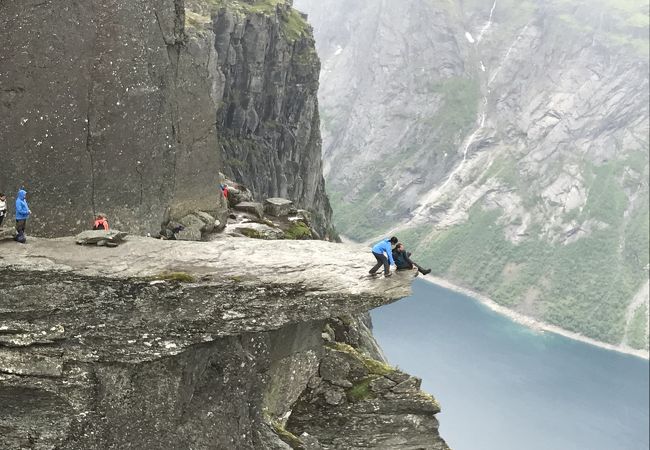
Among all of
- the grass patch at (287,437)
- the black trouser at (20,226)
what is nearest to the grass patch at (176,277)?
the black trouser at (20,226)

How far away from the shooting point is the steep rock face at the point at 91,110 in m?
22.1

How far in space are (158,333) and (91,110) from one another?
9242 millimetres

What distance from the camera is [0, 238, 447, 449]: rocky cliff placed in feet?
61.6

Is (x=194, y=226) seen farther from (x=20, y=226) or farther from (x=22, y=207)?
(x=20, y=226)

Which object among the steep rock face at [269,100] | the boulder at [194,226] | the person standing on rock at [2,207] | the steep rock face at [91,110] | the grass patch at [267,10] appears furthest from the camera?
the steep rock face at [269,100]

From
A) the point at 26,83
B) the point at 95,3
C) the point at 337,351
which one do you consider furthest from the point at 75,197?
the point at 337,351

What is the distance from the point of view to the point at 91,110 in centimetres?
2380

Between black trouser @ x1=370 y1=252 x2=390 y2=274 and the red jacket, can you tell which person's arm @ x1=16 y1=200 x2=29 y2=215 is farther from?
black trouser @ x1=370 y1=252 x2=390 y2=274

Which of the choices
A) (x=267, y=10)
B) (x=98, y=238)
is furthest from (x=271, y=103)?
(x=98, y=238)

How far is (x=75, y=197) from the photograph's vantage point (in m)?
23.5

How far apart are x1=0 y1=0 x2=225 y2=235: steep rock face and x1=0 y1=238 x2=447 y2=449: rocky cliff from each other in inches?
138

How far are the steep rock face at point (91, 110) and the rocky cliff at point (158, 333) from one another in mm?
3513

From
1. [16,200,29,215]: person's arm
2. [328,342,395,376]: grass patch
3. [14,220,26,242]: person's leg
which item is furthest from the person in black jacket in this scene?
[16,200,29,215]: person's arm

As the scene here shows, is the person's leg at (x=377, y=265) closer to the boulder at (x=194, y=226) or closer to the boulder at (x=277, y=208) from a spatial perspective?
the boulder at (x=194, y=226)
